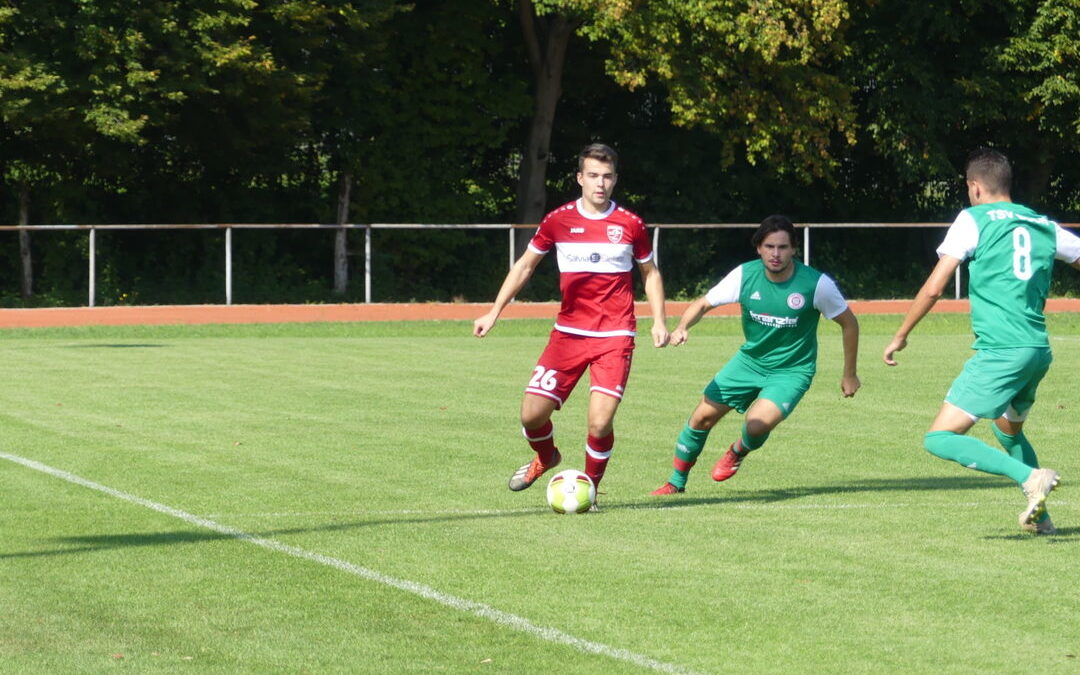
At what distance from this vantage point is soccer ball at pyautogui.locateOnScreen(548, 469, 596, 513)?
9.74 meters

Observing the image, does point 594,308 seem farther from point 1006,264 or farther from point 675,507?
point 1006,264

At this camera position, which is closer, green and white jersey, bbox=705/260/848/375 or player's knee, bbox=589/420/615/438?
player's knee, bbox=589/420/615/438

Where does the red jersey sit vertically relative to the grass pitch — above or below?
above

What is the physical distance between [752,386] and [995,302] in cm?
237

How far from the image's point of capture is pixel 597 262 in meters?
10.1

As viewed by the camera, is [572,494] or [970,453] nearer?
[970,453]

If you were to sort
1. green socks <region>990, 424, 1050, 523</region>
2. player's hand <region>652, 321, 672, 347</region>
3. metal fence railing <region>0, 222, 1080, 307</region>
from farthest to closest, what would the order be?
metal fence railing <region>0, 222, 1080, 307</region> < player's hand <region>652, 321, 672, 347</region> < green socks <region>990, 424, 1050, 523</region>

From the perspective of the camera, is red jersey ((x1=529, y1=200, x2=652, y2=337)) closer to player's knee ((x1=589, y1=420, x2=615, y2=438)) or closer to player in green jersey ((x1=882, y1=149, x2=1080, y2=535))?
Answer: player's knee ((x1=589, y1=420, x2=615, y2=438))

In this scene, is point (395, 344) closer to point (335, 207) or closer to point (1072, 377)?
point (1072, 377)

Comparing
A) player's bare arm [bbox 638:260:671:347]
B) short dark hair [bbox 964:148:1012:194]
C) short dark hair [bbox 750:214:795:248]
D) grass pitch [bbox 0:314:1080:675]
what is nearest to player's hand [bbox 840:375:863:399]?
grass pitch [bbox 0:314:1080:675]

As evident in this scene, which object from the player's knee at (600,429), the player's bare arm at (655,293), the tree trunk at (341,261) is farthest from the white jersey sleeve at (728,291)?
the tree trunk at (341,261)

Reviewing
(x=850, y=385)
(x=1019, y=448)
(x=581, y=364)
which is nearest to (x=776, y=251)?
(x=850, y=385)

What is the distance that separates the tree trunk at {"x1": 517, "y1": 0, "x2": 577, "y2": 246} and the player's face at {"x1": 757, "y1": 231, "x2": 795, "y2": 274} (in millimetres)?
29121

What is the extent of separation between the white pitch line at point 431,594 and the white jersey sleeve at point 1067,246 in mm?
3603
